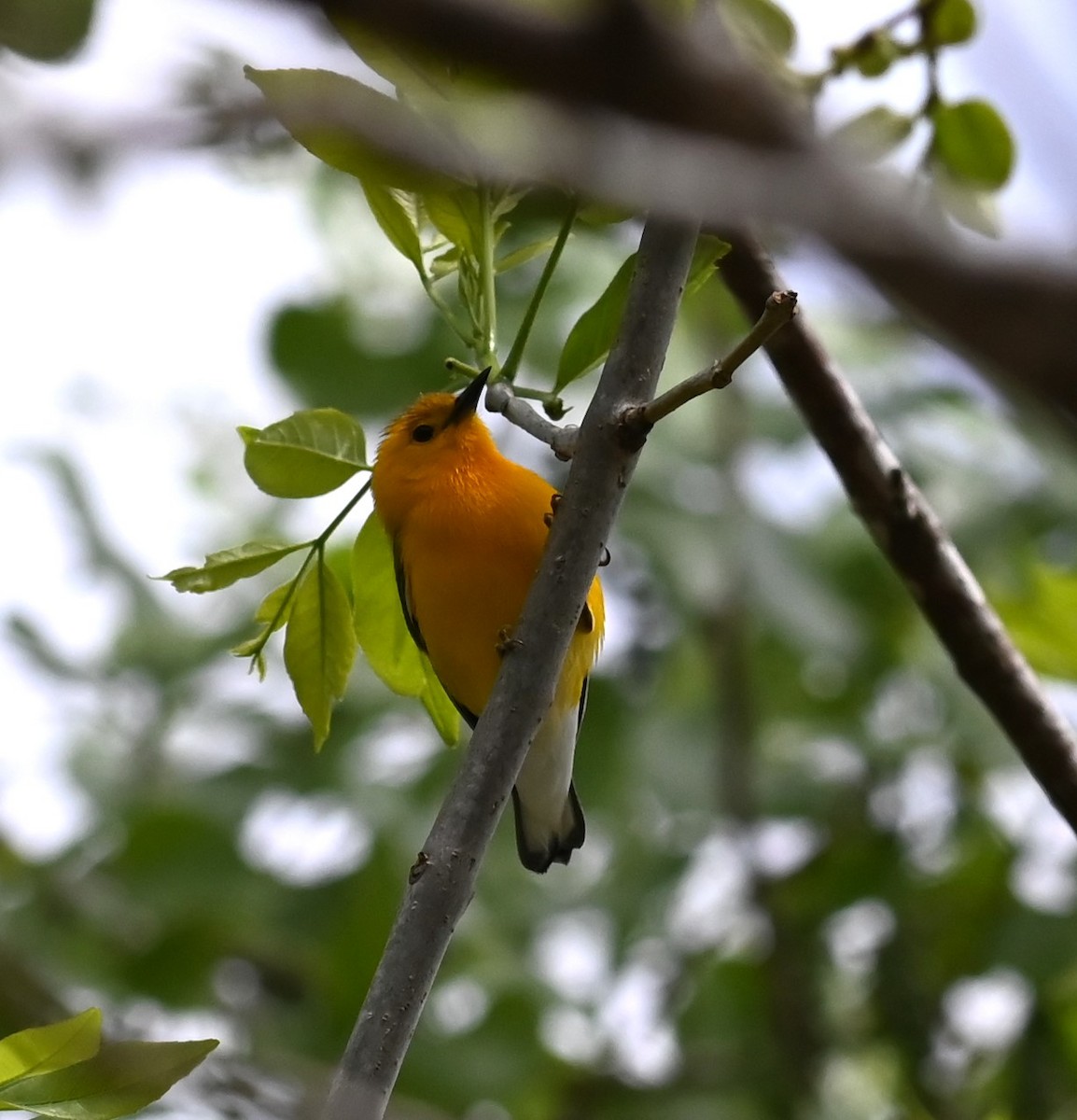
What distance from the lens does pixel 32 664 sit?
6426 millimetres

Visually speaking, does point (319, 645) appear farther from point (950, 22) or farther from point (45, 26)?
point (950, 22)

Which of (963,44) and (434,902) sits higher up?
(963,44)

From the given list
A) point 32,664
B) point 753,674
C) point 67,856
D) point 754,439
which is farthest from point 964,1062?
point 32,664

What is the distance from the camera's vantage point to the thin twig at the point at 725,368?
6.18 ft

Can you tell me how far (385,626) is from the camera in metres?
2.61

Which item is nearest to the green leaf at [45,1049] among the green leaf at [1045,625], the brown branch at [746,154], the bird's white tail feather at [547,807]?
the brown branch at [746,154]

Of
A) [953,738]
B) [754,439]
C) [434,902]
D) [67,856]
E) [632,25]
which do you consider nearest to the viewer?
[632,25]

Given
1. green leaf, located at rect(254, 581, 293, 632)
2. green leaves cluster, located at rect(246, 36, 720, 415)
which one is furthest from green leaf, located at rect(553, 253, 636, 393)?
green leaf, located at rect(254, 581, 293, 632)

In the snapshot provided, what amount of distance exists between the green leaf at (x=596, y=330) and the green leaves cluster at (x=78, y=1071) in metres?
1.18

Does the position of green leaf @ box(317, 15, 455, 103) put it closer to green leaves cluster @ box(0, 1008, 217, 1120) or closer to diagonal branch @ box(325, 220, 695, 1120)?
diagonal branch @ box(325, 220, 695, 1120)

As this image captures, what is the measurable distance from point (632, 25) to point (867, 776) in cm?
505

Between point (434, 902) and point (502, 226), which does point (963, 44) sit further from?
point (434, 902)

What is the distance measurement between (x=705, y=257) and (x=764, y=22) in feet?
2.63

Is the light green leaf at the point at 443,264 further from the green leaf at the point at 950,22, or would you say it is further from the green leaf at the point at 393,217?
the green leaf at the point at 950,22
